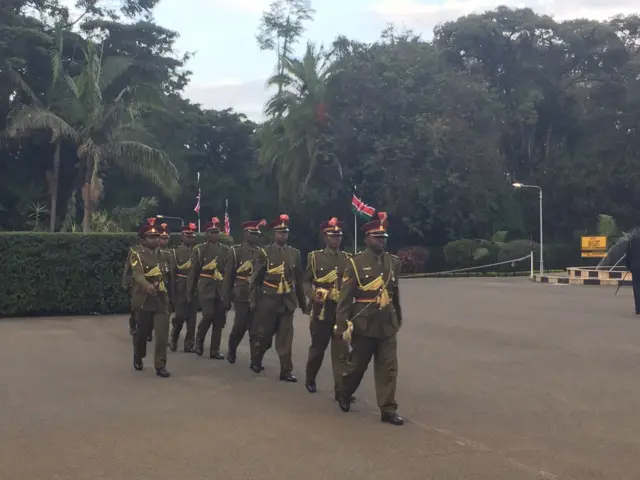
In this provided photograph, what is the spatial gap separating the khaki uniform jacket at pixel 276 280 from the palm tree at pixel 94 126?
69.8 ft

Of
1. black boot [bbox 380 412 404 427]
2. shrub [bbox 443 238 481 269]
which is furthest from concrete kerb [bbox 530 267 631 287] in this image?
black boot [bbox 380 412 404 427]

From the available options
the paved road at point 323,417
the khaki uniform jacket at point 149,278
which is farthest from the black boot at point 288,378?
the khaki uniform jacket at point 149,278

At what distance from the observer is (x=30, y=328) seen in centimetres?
1548

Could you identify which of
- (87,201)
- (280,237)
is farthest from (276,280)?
(87,201)

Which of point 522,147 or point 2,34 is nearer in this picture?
point 2,34

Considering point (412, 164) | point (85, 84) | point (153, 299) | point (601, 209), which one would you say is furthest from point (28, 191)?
point (601, 209)

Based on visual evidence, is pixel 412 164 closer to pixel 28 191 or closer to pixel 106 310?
pixel 28 191

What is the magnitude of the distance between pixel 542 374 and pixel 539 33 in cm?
4719

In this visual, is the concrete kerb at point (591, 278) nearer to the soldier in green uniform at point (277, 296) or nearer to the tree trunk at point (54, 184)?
the tree trunk at point (54, 184)

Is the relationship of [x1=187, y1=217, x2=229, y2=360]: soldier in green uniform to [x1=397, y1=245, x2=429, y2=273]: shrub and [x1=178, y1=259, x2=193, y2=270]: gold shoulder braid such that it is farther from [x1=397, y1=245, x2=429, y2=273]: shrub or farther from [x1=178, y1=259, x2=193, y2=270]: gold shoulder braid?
[x1=397, y1=245, x2=429, y2=273]: shrub

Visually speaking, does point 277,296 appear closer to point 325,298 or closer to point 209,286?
point 325,298

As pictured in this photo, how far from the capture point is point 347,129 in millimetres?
45062

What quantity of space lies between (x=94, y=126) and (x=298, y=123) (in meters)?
17.8

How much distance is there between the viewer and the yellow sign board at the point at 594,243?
144 feet
